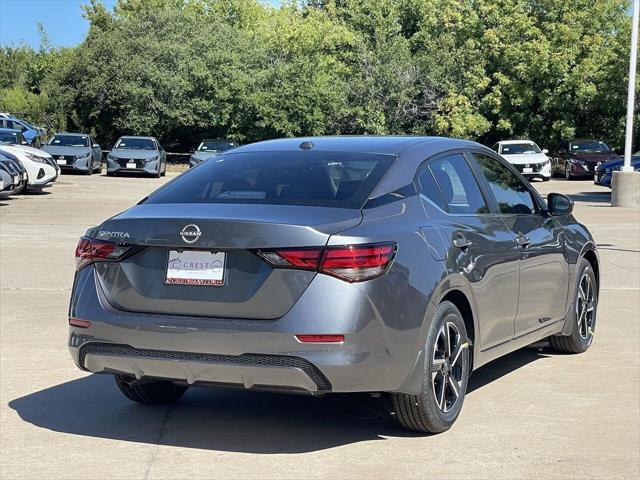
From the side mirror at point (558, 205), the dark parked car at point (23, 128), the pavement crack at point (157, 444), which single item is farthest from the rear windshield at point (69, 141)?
the pavement crack at point (157, 444)

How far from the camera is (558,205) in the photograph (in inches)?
304

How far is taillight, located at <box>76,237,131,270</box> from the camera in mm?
5574

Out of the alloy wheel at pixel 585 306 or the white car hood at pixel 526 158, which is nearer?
the alloy wheel at pixel 585 306

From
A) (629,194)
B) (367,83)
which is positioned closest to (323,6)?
(367,83)

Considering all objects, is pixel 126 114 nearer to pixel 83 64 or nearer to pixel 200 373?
pixel 83 64

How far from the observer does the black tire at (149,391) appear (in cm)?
645

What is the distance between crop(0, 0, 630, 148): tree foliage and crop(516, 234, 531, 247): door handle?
135 ft

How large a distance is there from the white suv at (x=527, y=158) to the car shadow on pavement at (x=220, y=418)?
32.0 m

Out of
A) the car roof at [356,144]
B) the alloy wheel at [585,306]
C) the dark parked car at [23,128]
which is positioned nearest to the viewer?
the car roof at [356,144]

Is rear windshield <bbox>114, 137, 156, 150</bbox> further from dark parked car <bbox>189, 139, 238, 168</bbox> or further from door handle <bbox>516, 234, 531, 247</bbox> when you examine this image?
door handle <bbox>516, 234, 531, 247</bbox>

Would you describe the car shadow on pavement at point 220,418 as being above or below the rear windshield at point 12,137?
below

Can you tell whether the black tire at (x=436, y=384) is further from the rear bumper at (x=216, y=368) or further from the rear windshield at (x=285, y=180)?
the rear windshield at (x=285, y=180)

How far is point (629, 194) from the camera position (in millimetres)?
26094

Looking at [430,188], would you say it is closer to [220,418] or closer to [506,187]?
[506,187]
